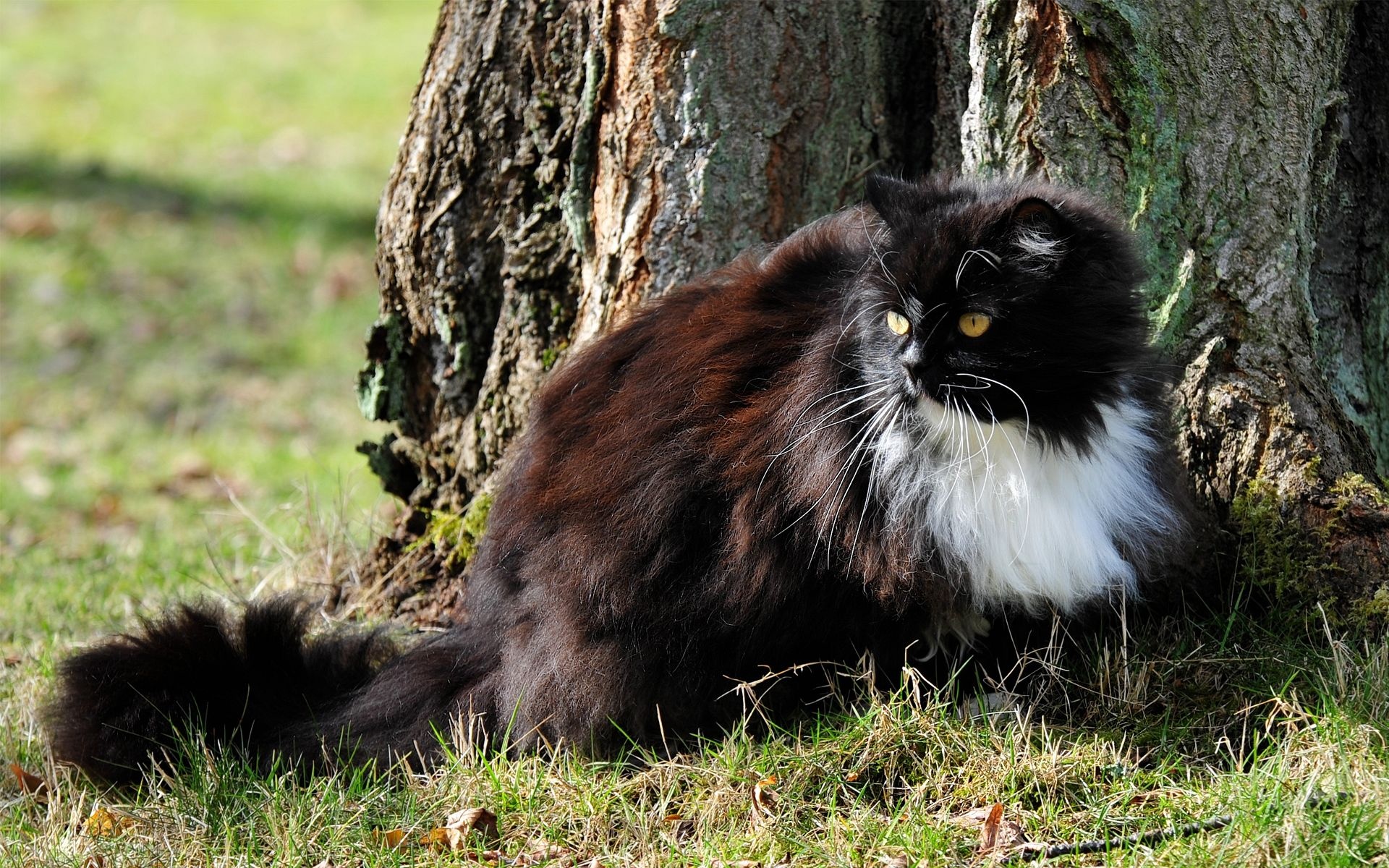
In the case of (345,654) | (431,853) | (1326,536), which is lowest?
(431,853)

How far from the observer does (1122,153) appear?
9.70ft

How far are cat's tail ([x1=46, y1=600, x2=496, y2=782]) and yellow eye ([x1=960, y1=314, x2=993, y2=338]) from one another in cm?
135

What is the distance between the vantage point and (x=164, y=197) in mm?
8289

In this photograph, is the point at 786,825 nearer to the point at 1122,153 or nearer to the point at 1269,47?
the point at 1122,153

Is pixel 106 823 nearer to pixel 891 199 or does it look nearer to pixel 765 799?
pixel 765 799

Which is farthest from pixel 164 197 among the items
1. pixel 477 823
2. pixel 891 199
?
pixel 891 199

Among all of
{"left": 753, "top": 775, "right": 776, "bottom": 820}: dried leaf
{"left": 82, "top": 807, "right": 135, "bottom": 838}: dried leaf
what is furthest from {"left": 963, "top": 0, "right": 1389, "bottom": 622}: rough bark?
{"left": 82, "top": 807, "right": 135, "bottom": 838}: dried leaf

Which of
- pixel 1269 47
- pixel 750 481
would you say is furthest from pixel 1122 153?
pixel 750 481

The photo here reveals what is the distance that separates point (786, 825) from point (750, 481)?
2.32 feet

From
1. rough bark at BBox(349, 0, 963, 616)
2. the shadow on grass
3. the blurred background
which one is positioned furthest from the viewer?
the shadow on grass

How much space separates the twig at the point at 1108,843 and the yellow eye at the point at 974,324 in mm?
986

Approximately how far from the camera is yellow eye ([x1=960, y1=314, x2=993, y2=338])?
2396mm

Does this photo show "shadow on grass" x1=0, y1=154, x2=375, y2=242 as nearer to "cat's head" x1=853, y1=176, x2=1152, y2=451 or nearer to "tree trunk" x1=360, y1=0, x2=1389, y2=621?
"tree trunk" x1=360, y1=0, x2=1389, y2=621

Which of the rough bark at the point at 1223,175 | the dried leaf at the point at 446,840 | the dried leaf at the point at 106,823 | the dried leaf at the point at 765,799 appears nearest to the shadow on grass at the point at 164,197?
the dried leaf at the point at 106,823
